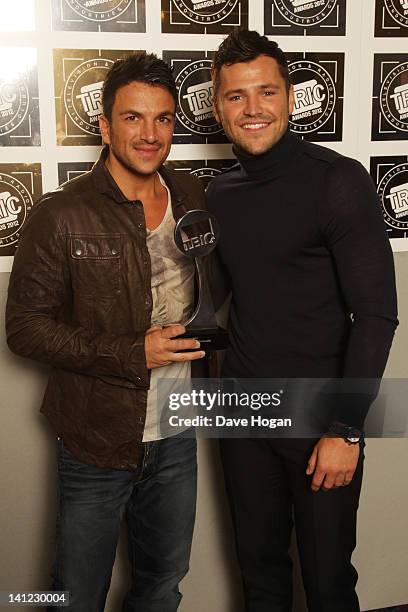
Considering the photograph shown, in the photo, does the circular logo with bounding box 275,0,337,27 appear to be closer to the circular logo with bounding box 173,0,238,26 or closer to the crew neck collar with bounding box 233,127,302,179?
the circular logo with bounding box 173,0,238,26

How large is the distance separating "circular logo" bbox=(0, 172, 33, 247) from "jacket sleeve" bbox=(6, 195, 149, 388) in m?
0.32

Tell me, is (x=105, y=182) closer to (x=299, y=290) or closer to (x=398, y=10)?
(x=299, y=290)

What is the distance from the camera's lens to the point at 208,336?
1.41 meters

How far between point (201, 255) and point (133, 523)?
2.02 ft

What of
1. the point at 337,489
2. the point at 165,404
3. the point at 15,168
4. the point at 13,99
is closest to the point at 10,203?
the point at 15,168

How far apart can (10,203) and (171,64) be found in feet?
1.64

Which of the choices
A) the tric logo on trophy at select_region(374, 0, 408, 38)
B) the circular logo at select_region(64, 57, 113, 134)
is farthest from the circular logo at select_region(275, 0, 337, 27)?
the circular logo at select_region(64, 57, 113, 134)

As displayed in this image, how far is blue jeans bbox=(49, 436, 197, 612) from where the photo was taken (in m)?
1.43

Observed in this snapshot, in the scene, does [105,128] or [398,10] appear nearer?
[105,128]

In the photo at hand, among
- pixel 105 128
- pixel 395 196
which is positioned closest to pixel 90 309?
pixel 105 128

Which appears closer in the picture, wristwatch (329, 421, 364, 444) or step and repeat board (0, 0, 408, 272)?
wristwatch (329, 421, 364, 444)

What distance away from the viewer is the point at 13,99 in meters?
1.63

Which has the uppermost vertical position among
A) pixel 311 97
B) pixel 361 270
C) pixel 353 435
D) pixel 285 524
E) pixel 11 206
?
pixel 311 97

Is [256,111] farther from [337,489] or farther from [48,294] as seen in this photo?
[337,489]
